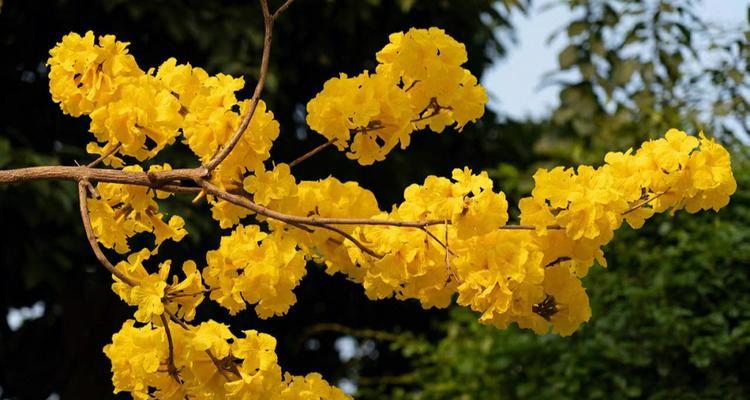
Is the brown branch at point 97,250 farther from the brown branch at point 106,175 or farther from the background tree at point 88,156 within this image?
the background tree at point 88,156

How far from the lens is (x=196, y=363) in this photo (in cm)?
167

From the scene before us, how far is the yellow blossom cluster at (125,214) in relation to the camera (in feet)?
6.06

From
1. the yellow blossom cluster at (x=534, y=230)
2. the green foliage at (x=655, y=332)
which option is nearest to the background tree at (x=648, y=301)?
the green foliage at (x=655, y=332)

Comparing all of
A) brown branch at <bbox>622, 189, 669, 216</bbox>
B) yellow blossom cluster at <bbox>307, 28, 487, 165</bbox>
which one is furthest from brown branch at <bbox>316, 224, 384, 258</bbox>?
brown branch at <bbox>622, 189, 669, 216</bbox>

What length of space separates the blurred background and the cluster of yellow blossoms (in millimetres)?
1664

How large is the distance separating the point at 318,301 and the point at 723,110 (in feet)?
7.00

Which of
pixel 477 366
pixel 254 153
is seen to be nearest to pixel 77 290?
pixel 477 366

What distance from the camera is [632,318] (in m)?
3.51

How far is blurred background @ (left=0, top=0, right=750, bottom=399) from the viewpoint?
11.3ft

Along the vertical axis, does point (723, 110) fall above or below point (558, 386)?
above

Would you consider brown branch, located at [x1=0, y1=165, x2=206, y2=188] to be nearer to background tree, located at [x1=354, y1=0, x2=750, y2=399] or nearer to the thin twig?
the thin twig

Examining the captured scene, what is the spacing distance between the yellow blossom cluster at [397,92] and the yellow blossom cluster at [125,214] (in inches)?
12.5

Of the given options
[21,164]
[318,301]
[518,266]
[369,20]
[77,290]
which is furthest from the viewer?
[318,301]

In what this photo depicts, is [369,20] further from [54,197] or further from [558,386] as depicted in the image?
[558,386]
